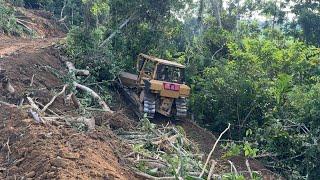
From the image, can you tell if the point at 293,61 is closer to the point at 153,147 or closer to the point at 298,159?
the point at 298,159

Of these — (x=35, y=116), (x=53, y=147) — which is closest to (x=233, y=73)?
(x=35, y=116)

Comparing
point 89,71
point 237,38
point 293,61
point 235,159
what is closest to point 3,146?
point 235,159

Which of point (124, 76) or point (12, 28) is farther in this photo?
point (12, 28)

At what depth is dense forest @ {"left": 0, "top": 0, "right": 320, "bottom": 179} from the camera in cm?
1267

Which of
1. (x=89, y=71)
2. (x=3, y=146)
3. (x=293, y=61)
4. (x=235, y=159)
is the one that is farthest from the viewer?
(x=293, y=61)

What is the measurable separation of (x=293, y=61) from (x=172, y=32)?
573 centimetres

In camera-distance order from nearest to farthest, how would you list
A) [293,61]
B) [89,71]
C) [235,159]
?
[235,159]
[89,71]
[293,61]

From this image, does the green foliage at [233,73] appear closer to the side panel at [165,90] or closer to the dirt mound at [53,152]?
the dirt mound at [53,152]

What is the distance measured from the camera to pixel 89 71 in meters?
15.0

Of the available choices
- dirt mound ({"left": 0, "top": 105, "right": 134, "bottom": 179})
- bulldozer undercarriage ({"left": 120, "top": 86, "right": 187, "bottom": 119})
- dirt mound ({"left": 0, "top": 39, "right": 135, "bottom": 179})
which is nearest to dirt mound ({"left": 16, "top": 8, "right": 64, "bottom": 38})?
bulldozer undercarriage ({"left": 120, "top": 86, "right": 187, "bottom": 119})

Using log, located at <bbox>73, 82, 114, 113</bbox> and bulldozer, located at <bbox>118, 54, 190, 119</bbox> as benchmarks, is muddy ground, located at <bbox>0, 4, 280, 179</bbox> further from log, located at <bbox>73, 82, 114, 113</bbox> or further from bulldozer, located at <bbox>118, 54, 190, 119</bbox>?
bulldozer, located at <bbox>118, 54, 190, 119</bbox>

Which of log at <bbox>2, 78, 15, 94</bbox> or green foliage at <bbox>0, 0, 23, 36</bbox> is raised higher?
green foliage at <bbox>0, 0, 23, 36</bbox>

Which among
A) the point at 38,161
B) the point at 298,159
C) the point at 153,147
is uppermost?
the point at 38,161

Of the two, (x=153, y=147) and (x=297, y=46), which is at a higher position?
(x=297, y=46)
